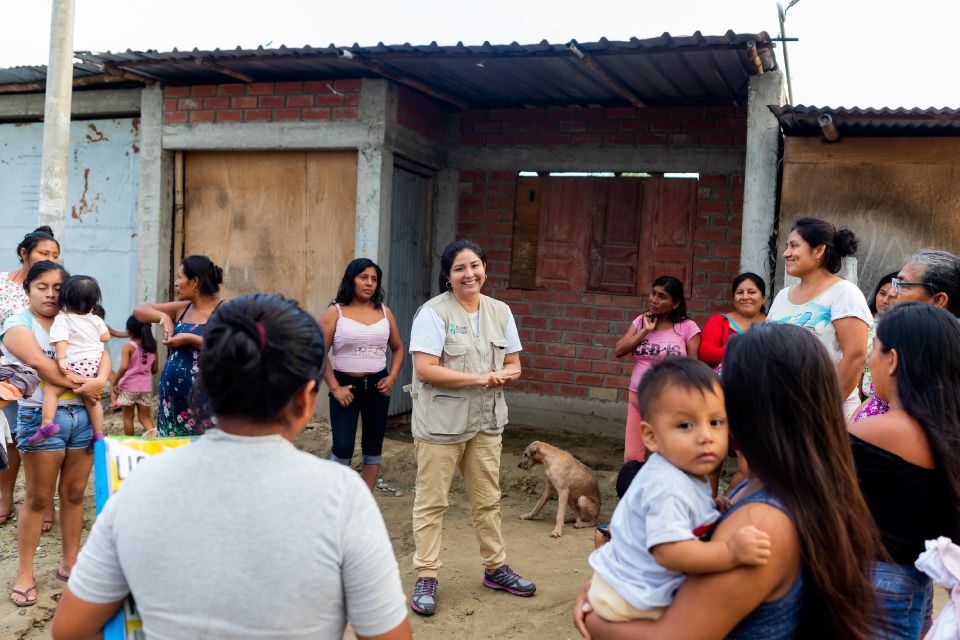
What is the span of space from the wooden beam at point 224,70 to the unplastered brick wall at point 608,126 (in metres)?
2.13

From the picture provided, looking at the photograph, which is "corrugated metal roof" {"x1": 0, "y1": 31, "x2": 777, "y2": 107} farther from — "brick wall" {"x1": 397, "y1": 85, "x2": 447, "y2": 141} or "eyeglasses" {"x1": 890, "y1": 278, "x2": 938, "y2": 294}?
"eyeglasses" {"x1": 890, "y1": 278, "x2": 938, "y2": 294}

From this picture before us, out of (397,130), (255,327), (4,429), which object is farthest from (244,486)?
(397,130)

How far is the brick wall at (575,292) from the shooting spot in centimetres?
747

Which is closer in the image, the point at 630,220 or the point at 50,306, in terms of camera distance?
the point at 50,306

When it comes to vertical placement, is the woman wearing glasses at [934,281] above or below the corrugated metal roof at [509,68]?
below

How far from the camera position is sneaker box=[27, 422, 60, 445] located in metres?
4.14

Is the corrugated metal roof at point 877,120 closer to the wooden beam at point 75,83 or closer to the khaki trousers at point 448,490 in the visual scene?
the khaki trousers at point 448,490

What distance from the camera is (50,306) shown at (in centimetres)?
429

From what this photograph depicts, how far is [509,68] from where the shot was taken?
6.60 metres

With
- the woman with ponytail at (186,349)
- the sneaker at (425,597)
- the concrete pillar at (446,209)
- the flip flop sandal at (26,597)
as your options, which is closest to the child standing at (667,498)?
the sneaker at (425,597)

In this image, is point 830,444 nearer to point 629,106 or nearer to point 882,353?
point 882,353

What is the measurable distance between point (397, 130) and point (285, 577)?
6340mm

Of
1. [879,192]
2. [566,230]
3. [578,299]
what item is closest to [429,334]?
[879,192]

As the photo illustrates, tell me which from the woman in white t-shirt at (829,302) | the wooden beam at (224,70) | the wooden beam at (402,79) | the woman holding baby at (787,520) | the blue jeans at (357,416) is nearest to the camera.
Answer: the woman holding baby at (787,520)
